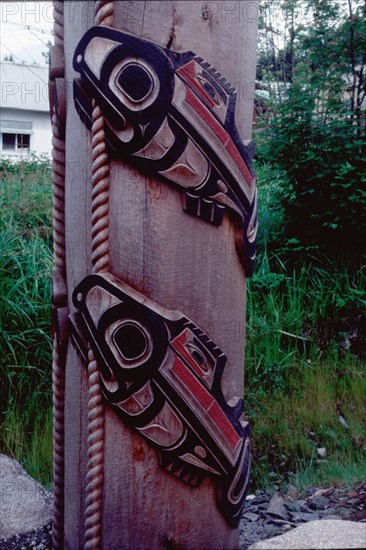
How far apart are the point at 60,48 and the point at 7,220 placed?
2.41 meters

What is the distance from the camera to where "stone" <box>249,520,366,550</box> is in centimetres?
130

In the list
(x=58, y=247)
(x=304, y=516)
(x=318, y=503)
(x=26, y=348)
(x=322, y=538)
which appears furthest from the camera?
(x=26, y=348)

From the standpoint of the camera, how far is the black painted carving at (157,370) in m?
1.26

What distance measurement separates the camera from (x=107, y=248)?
4.25 ft

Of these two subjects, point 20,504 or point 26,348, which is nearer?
point 20,504

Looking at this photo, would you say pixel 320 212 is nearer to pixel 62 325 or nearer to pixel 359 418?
pixel 359 418

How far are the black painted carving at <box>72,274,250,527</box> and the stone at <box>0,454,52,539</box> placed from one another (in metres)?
0.82

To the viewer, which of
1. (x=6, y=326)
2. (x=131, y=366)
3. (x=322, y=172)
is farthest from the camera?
(x=322, y=172)

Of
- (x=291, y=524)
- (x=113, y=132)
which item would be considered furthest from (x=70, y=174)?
(x=291, y=524)

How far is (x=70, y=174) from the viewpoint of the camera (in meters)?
1.41

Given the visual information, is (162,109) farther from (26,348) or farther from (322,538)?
(26,348)

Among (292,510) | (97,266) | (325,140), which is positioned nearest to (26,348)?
(292,510)

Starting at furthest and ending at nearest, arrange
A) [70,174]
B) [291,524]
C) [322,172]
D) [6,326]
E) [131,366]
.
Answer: [322,172] → [6,326] → [291,524] → [70,174] → [131,366]

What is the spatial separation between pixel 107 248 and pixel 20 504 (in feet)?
3.71
